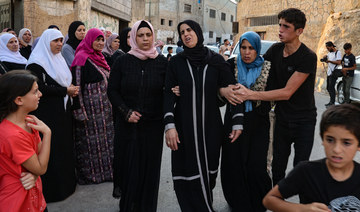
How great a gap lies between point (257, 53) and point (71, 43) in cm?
273

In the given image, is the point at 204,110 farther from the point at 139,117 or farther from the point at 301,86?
the point at 301,86

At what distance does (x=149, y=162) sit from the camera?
3234 millimetres

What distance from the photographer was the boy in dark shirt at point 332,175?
1.64m

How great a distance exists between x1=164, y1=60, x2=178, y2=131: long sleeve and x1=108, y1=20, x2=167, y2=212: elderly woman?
0.50ft

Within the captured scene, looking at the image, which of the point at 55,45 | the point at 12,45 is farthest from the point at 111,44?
the point at 55,45

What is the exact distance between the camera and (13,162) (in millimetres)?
2051

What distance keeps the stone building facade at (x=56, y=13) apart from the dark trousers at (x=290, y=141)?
283 inches

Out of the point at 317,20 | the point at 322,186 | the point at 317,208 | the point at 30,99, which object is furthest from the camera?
the point at 317,20

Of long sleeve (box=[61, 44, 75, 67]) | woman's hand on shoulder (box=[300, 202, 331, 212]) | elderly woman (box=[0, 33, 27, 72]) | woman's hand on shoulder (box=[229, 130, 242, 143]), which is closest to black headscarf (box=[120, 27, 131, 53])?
long sleeve (box=[61, 44, 75, 67])

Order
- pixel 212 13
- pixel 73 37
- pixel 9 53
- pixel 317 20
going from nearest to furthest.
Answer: pixel 73 37 < pixel 9 53 < pixel 317 20 < pixel 212 13

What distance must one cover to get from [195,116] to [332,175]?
1.41 m

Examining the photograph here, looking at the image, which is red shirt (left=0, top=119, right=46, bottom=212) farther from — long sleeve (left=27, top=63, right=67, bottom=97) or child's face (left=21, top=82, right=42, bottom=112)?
long sleeve (left=27, top=63, right=67, bottom=97)

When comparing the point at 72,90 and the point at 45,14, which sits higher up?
the point at 45,14

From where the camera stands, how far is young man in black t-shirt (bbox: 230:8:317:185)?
293cm
